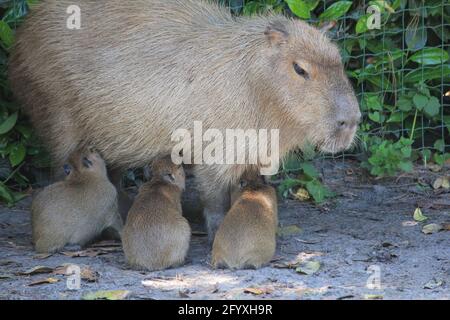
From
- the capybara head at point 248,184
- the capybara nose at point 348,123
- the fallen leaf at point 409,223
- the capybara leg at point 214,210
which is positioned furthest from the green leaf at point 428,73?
the capybara leg at point 214,210

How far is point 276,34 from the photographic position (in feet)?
17.7

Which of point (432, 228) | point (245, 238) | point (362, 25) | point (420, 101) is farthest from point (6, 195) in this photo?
point (420, 101)

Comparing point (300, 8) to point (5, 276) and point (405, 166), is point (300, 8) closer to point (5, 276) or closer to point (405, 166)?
point (405, 166)

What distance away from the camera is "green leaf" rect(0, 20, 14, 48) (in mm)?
→ 6238

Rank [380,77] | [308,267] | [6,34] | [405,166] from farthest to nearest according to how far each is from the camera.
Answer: [380,77] → [405,166] → [6,34] → [308,267]

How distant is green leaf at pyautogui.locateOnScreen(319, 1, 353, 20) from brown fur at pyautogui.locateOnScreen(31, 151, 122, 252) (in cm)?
206

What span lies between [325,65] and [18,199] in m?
2.43

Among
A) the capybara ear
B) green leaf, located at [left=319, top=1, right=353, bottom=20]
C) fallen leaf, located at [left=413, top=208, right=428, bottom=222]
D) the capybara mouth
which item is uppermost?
green leaf, located at [left=319, top=1, right=353, bottom=20]

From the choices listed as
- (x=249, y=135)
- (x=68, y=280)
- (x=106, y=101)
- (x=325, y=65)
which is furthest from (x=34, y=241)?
(x=325, y=65)

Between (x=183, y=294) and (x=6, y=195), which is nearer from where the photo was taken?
(x=183, y=294)

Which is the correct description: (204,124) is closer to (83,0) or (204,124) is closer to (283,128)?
(283,128)

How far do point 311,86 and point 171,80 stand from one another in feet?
2.87

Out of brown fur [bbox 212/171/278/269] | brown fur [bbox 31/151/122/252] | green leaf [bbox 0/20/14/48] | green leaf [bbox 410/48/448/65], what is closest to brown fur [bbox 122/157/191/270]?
brown fur [bbox 212/171/278/269]

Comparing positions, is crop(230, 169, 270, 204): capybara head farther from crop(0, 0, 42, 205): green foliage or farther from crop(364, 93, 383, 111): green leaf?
crop(0, 0, 42, 205): green foliage
